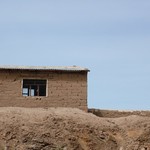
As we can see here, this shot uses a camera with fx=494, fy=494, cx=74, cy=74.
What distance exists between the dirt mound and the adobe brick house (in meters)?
1.12

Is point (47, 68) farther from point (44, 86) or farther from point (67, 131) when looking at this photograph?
point (67, 131)

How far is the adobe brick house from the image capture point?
1190 inches

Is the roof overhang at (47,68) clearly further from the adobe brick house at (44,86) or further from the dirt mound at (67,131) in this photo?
the dirt mound at (67,131)

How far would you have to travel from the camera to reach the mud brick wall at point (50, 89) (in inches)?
1188

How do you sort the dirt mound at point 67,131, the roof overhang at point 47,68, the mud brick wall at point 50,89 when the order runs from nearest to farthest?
the dirt mound at point 67,131 → the mud brick wall at point 50,89 → the roof overhang at point 47,68

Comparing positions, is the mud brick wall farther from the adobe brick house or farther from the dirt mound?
the dirt mound

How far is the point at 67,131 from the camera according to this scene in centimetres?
2664

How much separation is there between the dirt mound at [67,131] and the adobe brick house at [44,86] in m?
1.12

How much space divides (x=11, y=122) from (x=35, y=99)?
432cm

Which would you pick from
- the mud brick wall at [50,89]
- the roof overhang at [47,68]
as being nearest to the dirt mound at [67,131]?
the mud brick wall at [50,89]

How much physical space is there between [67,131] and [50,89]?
4582mm

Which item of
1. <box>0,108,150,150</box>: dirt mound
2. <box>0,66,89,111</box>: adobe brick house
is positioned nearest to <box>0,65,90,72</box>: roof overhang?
<box>0,66,89,111</box>: adobe brick house

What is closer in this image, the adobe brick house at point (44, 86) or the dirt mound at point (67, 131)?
the dirt mound at point (67, 131)

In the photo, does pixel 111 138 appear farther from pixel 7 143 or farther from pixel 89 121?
pixel 7 143
